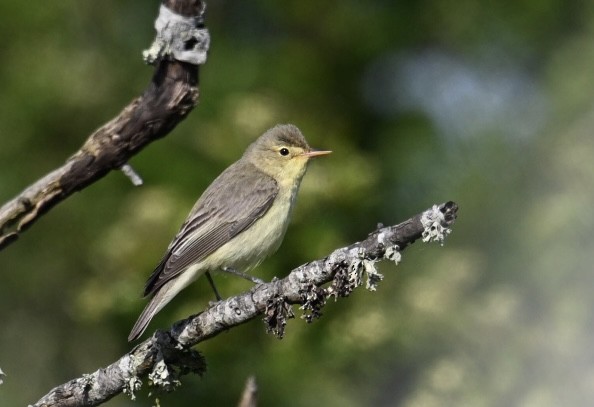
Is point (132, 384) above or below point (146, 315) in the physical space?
below

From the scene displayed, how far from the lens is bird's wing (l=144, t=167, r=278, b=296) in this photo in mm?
5805

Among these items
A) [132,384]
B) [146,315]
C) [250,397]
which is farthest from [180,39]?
[146,315]

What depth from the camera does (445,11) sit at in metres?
9.55

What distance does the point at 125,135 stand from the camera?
4141mm

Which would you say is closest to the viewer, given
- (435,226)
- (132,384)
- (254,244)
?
(435,226)

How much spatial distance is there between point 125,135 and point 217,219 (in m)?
2.08

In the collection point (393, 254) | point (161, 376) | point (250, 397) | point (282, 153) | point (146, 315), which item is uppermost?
point (282, 153)

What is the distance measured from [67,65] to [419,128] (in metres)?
2.82

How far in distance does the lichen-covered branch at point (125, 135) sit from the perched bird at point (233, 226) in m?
1.34

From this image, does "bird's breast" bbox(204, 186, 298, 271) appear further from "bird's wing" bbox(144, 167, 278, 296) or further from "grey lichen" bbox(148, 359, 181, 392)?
"grey lichen" bbox(148, 359, 181, 392)

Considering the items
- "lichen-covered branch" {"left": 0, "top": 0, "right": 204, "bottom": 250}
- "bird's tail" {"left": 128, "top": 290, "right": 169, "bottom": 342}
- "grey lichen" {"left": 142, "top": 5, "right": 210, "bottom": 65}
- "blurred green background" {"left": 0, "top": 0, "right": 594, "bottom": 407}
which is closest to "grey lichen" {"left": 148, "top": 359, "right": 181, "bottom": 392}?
"bird's tail" {"left": 128, "top": 290, "right": 169, "bottom": 342}

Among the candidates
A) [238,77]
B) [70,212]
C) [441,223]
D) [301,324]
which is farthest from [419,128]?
[441,223]

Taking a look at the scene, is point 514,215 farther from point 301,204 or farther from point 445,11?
point 445,11

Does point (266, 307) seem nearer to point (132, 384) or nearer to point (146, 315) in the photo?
point (132, 384)
